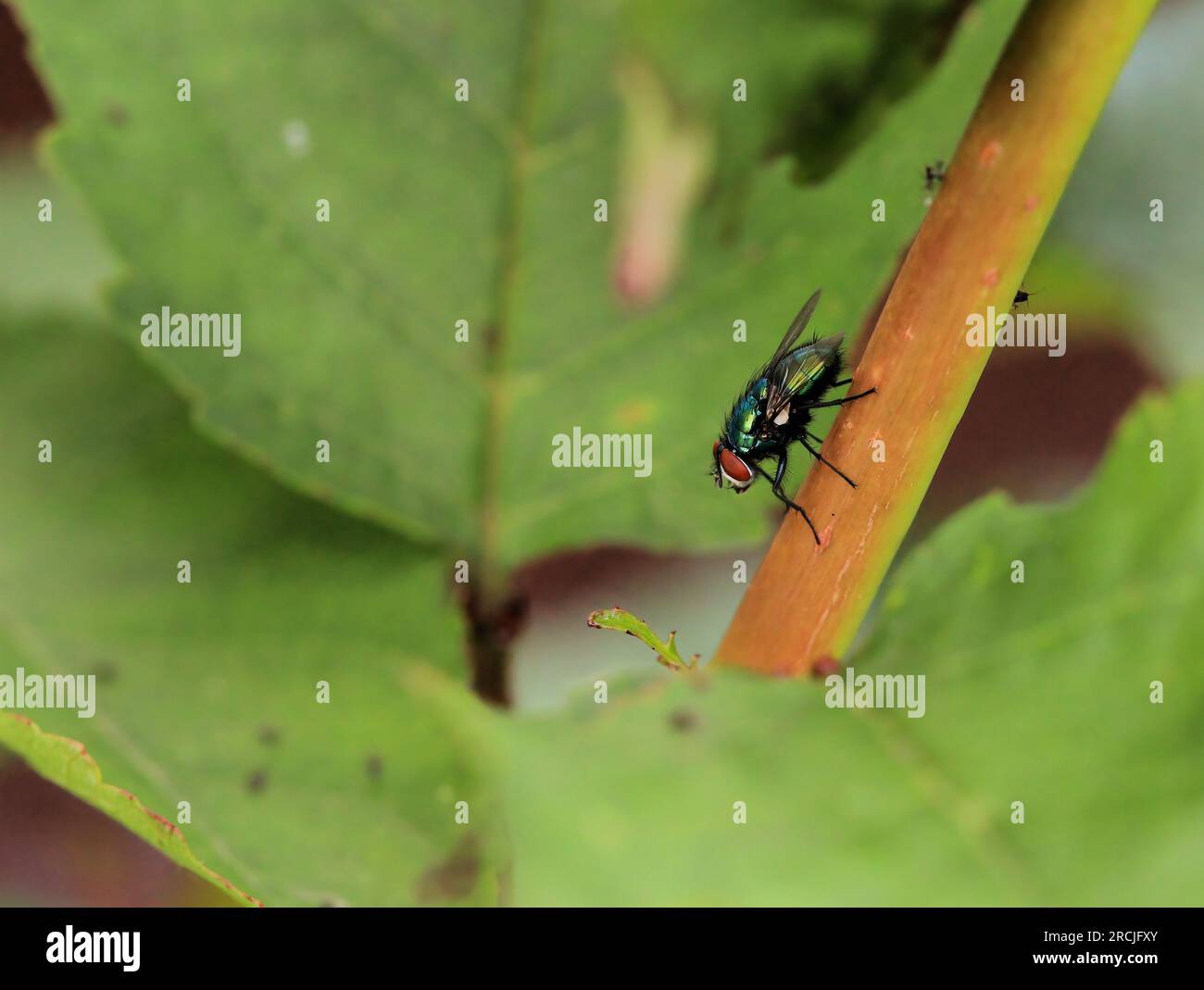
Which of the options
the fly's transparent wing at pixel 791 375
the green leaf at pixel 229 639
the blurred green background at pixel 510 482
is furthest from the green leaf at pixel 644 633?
the fly's transparent wing at pixel 791 375

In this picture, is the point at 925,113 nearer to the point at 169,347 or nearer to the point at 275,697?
the point at 169,347

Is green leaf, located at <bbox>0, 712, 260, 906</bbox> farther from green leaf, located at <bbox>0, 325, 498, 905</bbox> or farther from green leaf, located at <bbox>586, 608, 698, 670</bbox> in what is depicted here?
green leaf, located at <bbox>586, 608, 698, 670</bbox>

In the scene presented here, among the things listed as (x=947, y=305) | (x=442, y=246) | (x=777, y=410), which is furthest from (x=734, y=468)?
(x=947, y=305)

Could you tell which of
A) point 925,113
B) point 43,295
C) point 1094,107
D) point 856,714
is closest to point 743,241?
point 925,113

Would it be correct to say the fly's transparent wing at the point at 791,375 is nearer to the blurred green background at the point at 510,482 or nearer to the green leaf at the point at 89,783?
the blurred green background at the point at 510,482

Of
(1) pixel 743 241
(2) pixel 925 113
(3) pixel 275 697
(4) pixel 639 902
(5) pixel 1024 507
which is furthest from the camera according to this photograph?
(3) pixel 275 697
